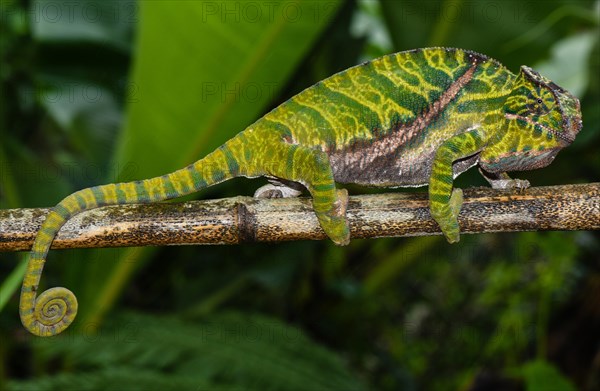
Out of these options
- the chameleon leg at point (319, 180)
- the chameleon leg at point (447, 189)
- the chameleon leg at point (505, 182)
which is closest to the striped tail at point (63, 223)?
the chameleon leg at point (319, 180)

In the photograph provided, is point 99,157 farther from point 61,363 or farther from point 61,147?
point 61,147

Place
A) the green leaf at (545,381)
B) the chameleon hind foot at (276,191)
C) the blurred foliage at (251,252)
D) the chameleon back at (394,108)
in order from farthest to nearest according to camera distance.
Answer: the blurred foliage at (251,252)
the green leaf at (545,381)
the chameleon hind foot at (276,191)
the chameleon back at (394,108)

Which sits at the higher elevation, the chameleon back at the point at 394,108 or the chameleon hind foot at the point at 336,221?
the chameleon back at the point at 394,108

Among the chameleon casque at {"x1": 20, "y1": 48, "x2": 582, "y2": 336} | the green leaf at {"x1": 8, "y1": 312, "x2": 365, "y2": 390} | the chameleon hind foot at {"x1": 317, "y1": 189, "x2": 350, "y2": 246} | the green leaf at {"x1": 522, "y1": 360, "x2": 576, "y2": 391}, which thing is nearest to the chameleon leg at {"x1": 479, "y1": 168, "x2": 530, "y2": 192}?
the chameleon casque at {"x1": 20, "y1": 48, "x2": 582, "y2": 336}

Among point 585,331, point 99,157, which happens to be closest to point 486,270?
point 585,331

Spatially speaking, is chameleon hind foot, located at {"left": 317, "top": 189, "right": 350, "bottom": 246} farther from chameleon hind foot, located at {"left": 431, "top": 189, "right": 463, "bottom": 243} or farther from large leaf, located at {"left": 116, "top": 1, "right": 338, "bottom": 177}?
large leaf, located at {"left": 116, "top": 1, "right": 338, "bottom": 177}

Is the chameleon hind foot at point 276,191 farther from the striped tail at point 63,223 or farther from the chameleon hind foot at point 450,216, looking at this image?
the chameleon hind foot at point 450,216
